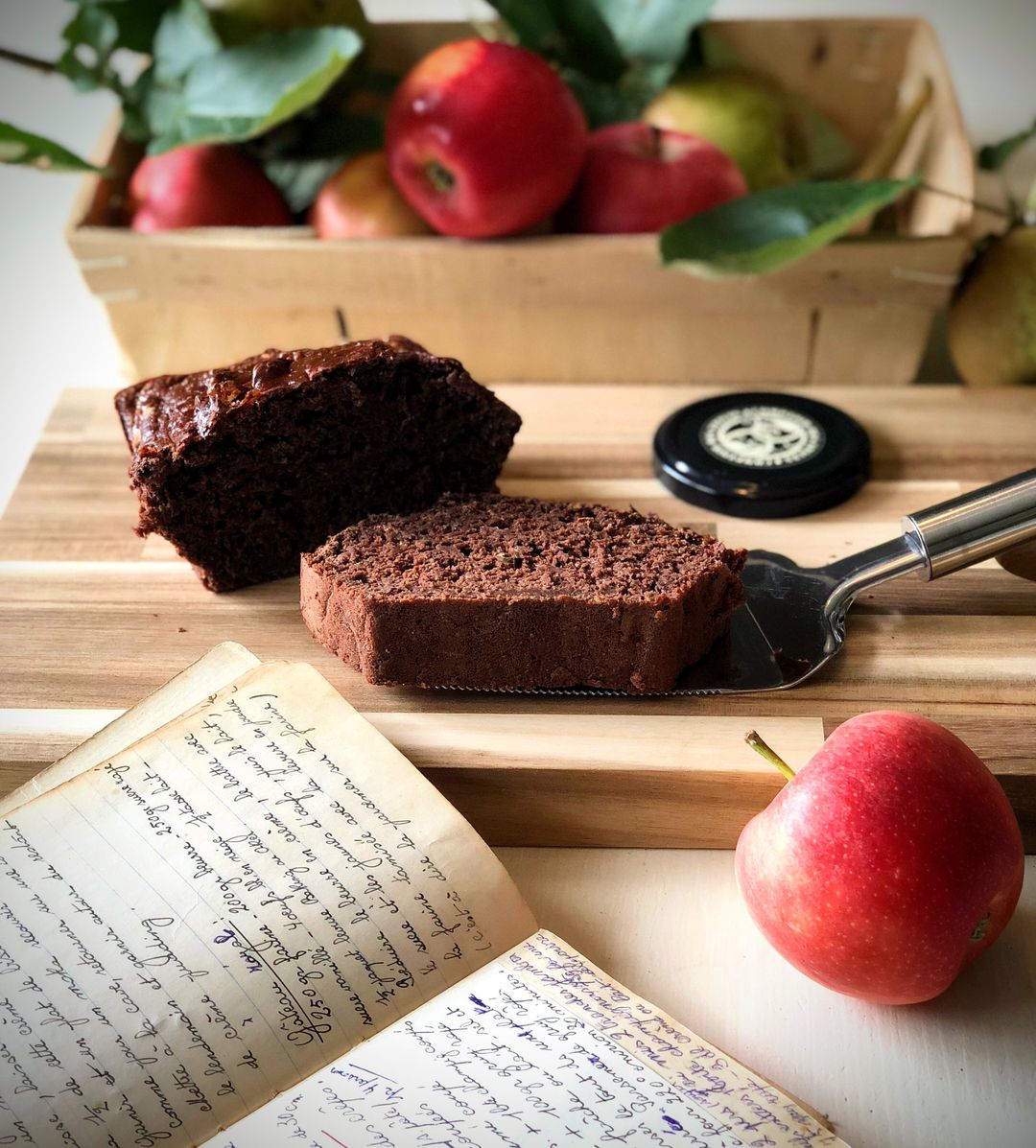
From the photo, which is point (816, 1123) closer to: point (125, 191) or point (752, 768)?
point (752, 768)

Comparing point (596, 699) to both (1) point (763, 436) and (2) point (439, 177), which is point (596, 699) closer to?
(1) point (763, 436)

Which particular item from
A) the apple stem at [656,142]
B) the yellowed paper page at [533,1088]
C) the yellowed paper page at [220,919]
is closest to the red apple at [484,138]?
the apple stem at [656,142]

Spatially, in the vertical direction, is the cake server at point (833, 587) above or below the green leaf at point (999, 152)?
below

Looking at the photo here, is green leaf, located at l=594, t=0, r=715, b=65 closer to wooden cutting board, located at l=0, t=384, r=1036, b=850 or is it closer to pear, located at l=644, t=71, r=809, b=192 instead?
pear, located at l=644, t=71, r=809, b=192

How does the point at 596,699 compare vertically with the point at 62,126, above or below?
below

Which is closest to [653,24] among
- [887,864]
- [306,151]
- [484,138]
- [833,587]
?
[484,138]

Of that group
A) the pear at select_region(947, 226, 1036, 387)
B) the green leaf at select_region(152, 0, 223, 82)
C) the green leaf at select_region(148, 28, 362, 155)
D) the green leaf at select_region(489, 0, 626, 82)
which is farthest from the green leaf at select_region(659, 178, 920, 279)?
the green leaf at select_region(152, 0, 223, 82)

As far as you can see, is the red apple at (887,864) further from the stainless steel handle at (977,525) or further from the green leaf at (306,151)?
the green leaf at (306,151)

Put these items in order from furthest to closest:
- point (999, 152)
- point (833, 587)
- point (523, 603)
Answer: point (999, 152) → point (833, 587) → point (523, 603)
